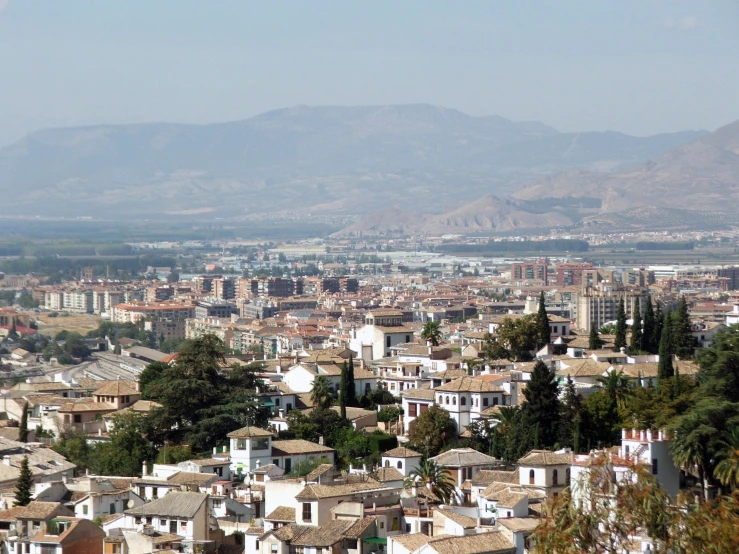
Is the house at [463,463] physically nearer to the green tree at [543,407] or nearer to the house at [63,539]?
the green tree at [543,407]

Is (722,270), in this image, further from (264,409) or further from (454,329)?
(264,409)

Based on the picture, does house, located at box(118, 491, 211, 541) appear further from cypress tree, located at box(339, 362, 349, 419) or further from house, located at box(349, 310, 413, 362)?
house, located at box(349, 310, 413, 362)

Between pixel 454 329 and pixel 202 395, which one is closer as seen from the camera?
pixel 202 395

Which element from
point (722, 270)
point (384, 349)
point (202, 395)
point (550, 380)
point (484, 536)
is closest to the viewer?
point (484, 536)

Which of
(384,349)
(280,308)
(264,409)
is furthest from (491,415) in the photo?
(280,308)

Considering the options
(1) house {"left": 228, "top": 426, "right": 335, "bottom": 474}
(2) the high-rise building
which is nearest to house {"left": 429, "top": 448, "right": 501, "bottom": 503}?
(1) house {"left": 228, "top": 426, "right": 335, "bottom": 474}

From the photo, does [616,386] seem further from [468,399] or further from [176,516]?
[176,516]

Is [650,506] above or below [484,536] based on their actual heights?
above
